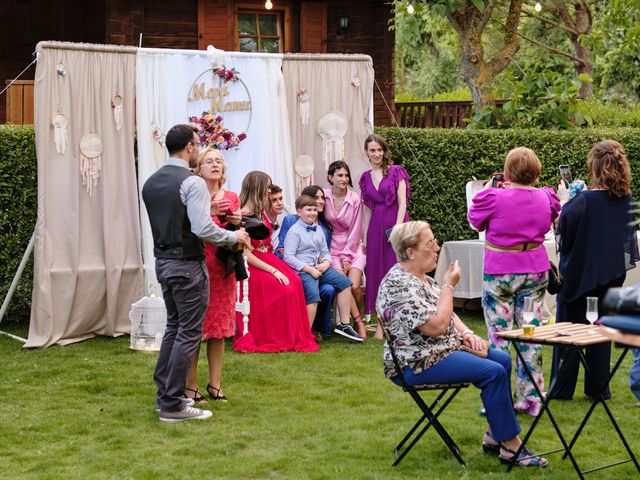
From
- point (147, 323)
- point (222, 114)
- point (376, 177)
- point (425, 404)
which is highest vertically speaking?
point (222, 114)

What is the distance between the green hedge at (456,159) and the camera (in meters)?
10.6

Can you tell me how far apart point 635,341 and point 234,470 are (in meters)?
2.56

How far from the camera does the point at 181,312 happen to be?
6.14 m

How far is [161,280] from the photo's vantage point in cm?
614

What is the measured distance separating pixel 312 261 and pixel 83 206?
6.36 ft

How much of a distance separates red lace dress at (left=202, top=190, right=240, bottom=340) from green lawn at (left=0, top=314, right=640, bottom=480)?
1.56ft

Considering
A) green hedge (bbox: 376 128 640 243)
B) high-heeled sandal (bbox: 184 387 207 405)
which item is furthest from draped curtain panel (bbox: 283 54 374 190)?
high-heeled sandal (bbox: 184 387 207 405)

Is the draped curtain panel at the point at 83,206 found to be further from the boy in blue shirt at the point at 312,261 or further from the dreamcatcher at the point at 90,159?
the boy in blue shirt at the point at 312,261

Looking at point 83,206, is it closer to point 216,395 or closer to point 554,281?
point 216,395

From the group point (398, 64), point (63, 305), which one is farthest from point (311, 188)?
point (398, 64)

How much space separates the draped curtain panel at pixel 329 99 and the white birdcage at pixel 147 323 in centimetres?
183

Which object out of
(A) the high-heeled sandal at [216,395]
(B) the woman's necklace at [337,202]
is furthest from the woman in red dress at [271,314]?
(A) the high-heeled sandal at [216,395]

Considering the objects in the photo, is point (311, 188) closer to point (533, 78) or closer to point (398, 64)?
point (533, 78)

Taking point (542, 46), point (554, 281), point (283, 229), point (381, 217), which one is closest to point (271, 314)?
point (283, 229)
